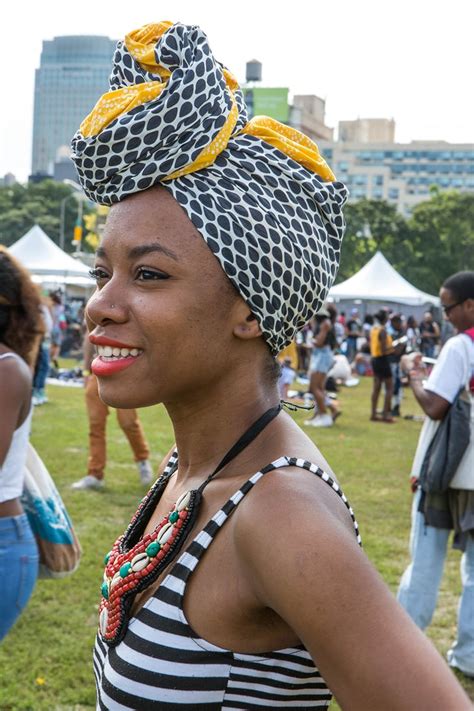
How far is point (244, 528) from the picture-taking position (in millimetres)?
1462

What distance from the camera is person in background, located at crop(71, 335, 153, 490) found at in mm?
8945

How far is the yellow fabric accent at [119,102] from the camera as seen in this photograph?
169 centimetres

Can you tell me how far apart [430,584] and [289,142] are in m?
3.95

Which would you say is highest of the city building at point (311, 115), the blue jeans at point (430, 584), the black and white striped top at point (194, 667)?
the city building at point (311, 115)

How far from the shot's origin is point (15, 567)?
3.31 metres

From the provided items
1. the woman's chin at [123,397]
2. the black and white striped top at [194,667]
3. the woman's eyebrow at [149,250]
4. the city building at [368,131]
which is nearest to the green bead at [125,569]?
the black and white striped top at [194,667]

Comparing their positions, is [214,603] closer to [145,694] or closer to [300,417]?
[145,694]

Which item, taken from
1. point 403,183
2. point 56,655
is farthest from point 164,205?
point 403,183

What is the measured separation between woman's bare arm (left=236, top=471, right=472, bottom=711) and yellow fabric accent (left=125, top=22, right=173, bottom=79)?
91cm

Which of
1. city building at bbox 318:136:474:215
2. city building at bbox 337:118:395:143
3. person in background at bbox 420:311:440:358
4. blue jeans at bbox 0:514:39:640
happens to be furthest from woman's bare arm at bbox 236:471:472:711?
city building at bbox 337:118:395:143

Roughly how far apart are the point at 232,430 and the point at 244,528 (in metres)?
0.35

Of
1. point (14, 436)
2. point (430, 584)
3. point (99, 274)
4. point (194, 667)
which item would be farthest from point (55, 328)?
point (194, 667)

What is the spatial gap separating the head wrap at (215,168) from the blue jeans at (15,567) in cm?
193

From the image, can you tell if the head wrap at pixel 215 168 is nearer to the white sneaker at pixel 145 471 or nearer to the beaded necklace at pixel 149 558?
the beaded necklace at pixel 149 558
